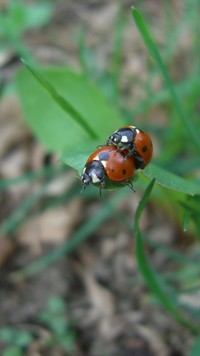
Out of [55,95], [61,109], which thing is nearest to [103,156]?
[55,95]

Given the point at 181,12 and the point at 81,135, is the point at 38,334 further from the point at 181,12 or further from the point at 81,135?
the point at 181,12

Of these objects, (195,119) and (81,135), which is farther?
(195,119)

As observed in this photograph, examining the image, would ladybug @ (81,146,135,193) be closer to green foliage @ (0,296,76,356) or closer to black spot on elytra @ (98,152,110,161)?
black spot on elytra @ (98,152,110,161)

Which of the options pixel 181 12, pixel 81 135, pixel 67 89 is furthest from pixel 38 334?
pixel 181 12

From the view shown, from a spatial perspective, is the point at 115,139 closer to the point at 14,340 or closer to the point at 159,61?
the point at 159,61

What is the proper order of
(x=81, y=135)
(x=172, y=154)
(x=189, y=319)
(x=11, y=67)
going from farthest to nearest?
(x=11, y=67) → (x=172, y=154) → (x=81, y=135) → (x=189, y=319)

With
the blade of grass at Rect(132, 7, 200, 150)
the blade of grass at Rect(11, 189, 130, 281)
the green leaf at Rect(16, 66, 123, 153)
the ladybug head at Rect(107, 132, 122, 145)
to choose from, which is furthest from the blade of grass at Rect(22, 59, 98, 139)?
the blade of grass at Rect(11, 189, 130, 281)

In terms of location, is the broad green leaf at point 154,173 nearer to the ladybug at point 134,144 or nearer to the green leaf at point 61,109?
the ladybug at point 134,144
